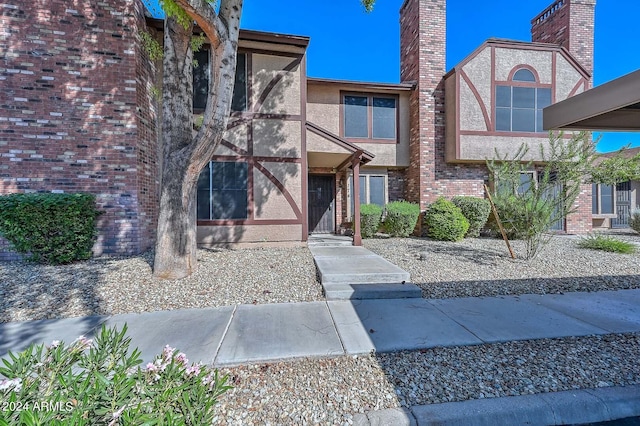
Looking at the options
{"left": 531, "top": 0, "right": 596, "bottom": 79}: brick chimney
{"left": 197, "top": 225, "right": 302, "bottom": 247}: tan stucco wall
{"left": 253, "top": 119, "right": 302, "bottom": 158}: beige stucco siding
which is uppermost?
{"left": 531, "top": 0, "right": 596, "bottom": 79}: brick chimney

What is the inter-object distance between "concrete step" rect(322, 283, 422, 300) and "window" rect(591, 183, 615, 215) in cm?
1413

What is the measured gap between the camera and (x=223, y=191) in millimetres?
7453

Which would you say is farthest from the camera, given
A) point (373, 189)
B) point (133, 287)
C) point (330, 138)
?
point (373, 189)

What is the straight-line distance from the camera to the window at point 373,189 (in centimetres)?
1051

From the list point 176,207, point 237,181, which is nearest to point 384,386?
point 176,207

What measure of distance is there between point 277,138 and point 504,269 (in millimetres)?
6327

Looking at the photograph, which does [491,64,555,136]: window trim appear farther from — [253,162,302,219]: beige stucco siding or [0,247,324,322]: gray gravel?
[0,247,324,322]: gray gravel

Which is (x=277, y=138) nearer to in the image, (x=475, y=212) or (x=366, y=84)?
(x=366, y=84)

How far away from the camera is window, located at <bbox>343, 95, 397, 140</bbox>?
33.4 feet

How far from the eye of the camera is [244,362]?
Answer: 2.53 metres

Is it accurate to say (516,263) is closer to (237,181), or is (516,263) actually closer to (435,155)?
(435,155)

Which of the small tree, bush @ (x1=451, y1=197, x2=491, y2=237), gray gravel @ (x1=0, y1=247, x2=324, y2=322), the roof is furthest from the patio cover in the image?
the roof

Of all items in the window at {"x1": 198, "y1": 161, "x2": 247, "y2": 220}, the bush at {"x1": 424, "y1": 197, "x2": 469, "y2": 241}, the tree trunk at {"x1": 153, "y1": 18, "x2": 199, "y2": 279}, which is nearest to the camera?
the tree trunk at {"x1": 153, "y1": 18, "x2": 199, "y2": 279}

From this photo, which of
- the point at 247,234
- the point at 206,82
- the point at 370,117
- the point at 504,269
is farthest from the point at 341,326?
the point at 370,117
